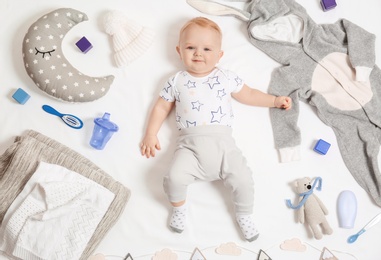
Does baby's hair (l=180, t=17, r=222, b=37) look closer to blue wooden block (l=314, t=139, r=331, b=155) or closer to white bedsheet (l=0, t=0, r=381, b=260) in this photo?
white bedsheet (l=0, t=0, r=381, b=260)

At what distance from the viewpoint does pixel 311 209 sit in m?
1.31

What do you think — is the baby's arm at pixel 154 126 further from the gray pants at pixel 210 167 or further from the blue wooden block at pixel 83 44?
the blue wooden block at pixel 83 44

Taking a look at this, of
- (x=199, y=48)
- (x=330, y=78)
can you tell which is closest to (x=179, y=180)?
(x=199, y=48)

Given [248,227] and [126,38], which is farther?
[126,38]

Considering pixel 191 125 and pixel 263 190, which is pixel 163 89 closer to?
pixel 191 125

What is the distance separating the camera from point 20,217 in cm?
126

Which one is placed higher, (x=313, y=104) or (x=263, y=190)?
(x=313, y=104)

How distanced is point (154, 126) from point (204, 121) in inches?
6.7

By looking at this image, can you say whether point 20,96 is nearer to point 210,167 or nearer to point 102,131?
point 102,131

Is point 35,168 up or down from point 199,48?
down

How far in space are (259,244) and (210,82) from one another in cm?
54

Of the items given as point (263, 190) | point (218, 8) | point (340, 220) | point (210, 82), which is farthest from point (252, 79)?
point (340, 220)

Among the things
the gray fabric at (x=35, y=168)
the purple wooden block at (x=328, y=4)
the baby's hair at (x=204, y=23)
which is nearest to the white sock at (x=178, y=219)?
the gray fabric at (x=35, y=168)

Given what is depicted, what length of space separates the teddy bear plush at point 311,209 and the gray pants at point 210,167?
163mm
